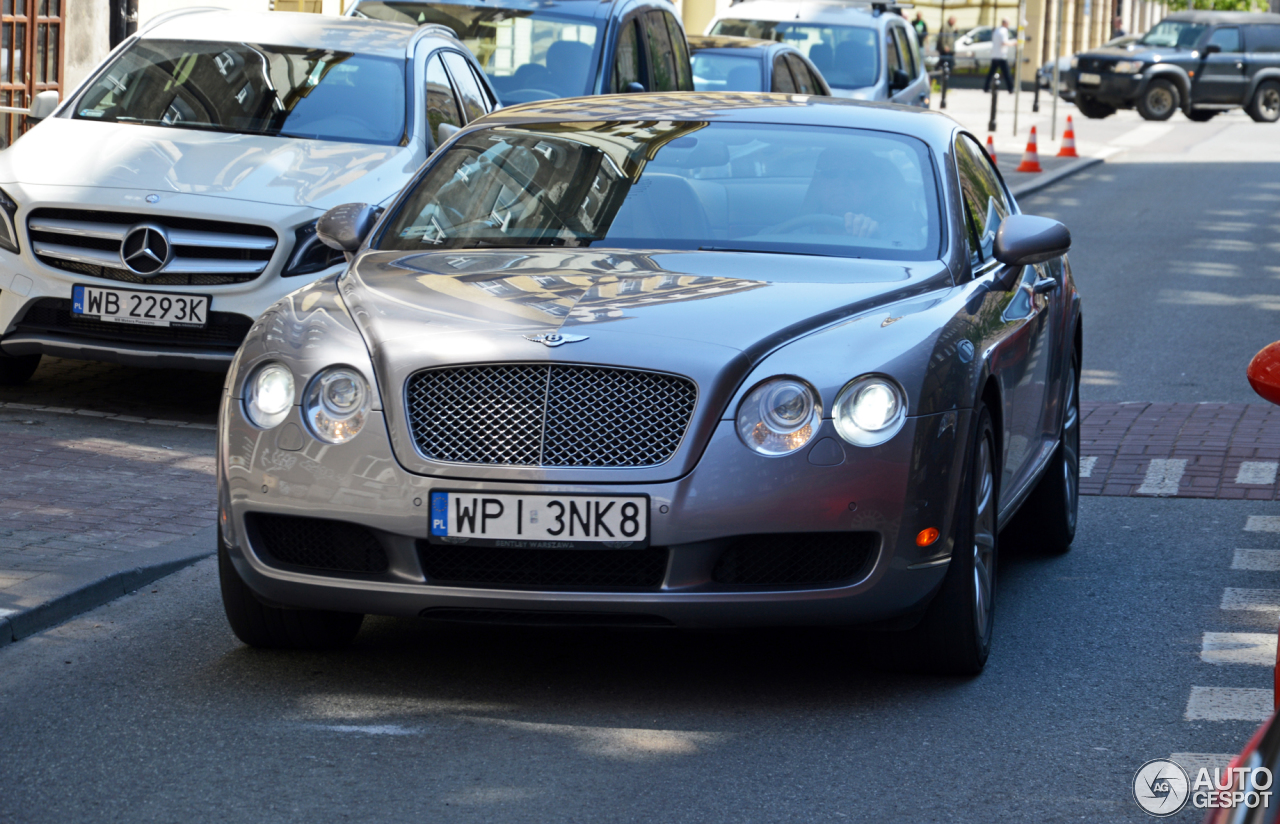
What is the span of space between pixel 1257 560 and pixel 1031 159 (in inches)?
820

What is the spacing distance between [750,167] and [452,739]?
84.4 inches

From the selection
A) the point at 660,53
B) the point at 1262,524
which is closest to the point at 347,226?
the point at 1262,524

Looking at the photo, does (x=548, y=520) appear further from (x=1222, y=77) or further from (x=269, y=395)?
(x=1222, y=77)

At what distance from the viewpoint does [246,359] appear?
4910mm

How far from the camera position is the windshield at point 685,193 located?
5641 millimetres

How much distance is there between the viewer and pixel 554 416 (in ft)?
15.0

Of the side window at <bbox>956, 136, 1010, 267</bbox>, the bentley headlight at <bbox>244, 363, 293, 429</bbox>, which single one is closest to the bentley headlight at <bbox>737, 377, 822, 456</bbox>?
the bentley headlight at <bbox>244, 363, 293, 429</bbox>

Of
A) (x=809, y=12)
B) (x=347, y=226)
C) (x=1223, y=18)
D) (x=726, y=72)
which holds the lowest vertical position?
(x=347, y=226)

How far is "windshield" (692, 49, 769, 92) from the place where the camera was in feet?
57.7

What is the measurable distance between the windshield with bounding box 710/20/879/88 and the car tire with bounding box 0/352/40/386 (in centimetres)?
1349

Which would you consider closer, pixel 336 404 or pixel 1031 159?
pixel 336 404

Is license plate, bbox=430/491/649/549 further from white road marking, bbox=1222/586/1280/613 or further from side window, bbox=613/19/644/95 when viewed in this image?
side window, bbox=613/19/644/95

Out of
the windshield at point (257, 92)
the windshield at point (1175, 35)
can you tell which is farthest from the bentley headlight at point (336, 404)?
the windshield at point (1175, 35)

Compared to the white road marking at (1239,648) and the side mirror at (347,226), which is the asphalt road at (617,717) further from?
the side mirror at (347,226)
